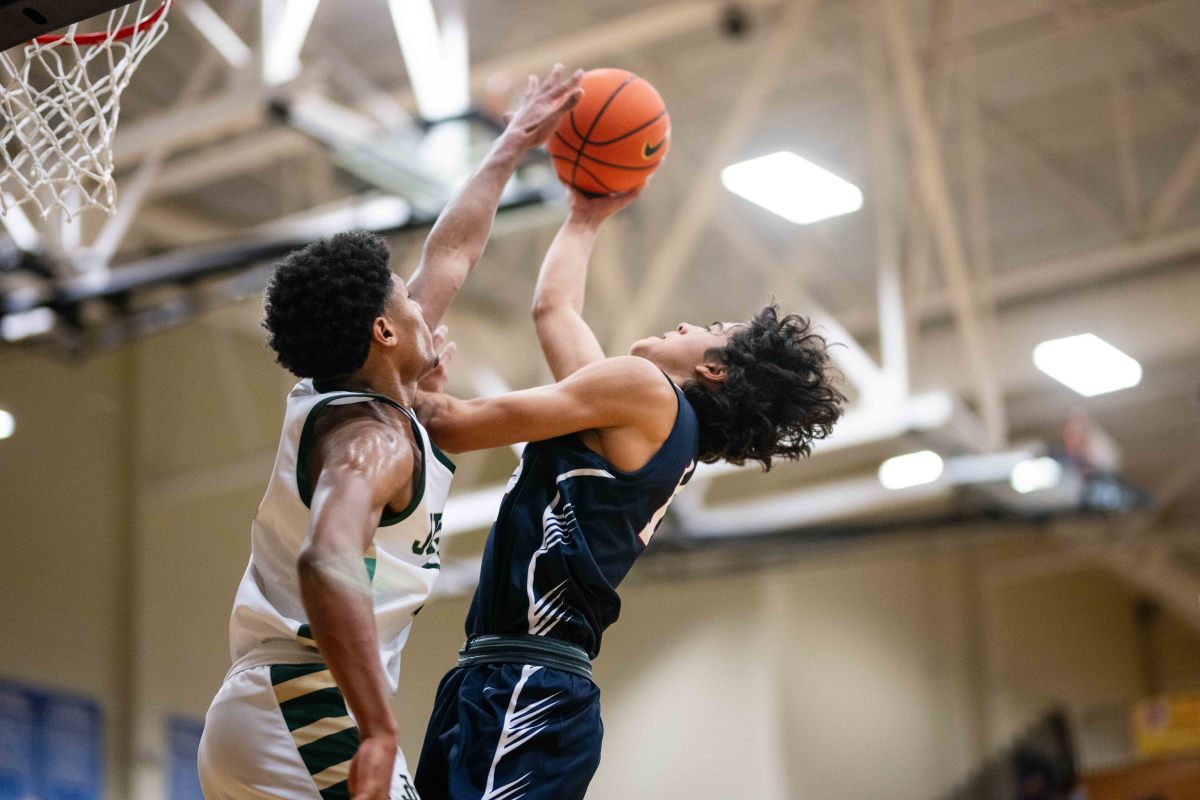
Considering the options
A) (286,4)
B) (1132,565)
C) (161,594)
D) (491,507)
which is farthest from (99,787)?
(1132,565)

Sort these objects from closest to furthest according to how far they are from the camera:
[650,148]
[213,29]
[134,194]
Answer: [650,148], [213,29], [134,194]

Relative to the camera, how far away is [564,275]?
14.1ft

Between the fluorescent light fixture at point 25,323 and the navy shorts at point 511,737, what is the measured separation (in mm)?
7466

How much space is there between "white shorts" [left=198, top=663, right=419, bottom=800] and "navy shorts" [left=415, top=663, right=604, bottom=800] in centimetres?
30

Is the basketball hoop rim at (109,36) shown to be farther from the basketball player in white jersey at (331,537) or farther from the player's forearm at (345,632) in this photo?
the player's forearm at (345,632)

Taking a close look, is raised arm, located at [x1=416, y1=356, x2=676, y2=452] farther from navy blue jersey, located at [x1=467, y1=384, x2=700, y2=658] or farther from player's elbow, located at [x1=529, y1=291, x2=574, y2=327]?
player's elbow, located at [x1=529, y1=291, x2=574, y2=327]

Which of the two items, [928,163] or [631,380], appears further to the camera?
[928,163]

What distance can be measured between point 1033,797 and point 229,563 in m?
8.24

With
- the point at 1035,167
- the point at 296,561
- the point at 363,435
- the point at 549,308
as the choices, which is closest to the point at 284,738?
the point at 296,561

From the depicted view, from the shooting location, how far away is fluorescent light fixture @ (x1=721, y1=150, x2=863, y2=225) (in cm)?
1024

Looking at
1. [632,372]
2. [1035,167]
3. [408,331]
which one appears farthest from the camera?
[1035,167]

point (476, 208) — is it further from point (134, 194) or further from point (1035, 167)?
point (1035, 167)

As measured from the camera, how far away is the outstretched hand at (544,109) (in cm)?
412

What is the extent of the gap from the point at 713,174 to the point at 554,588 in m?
7.33
